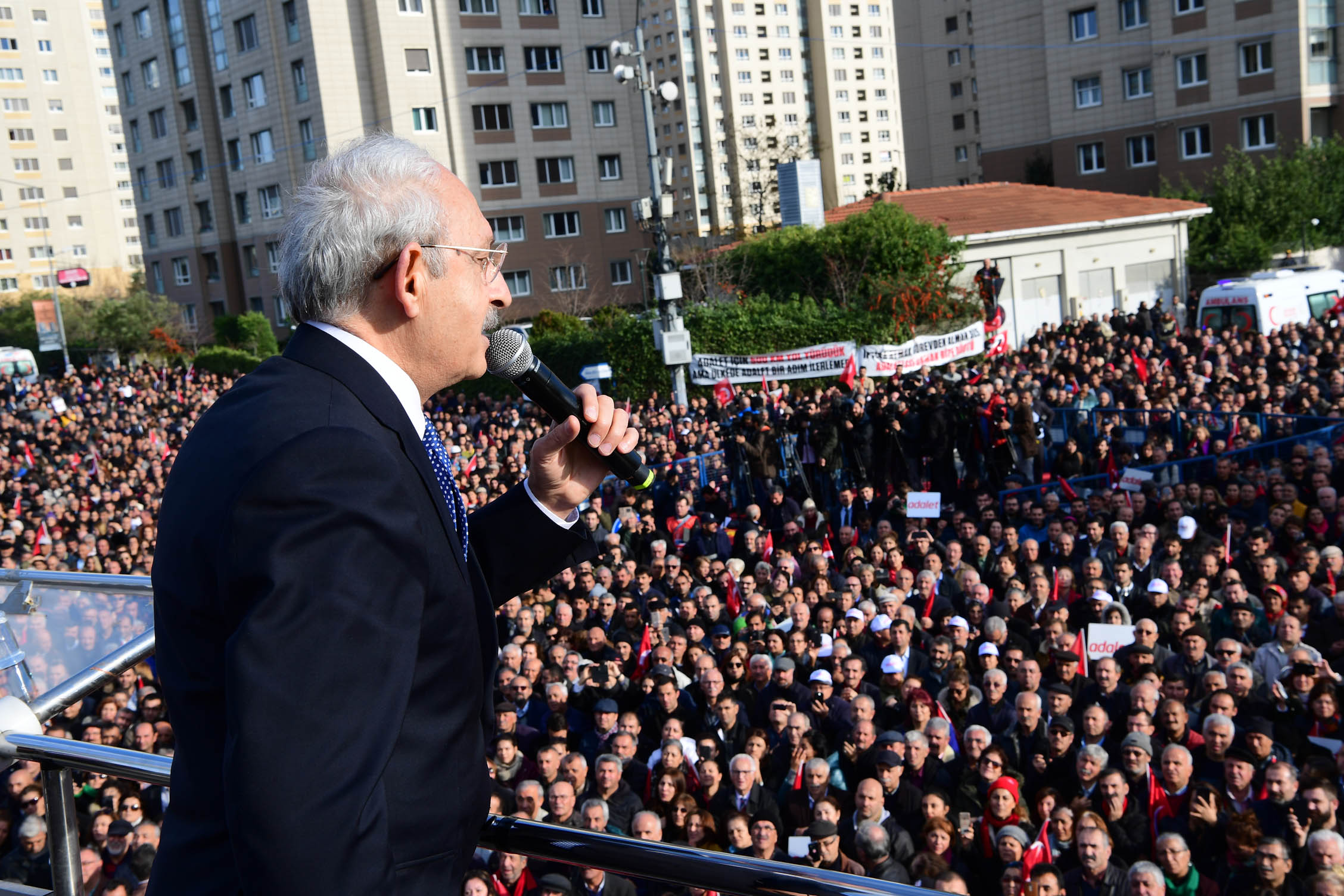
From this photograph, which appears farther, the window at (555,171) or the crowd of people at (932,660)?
the window at (555,171)

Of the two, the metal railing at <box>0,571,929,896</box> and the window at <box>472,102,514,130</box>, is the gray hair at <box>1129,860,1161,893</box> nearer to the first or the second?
the metal railing at <box>0,571,929,896</box>

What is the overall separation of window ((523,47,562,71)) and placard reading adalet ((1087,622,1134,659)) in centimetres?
4249

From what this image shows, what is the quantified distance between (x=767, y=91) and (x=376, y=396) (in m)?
105

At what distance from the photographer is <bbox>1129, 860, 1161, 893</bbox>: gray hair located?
4.88 m

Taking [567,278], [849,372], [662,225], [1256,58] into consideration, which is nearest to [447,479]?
[849,372]

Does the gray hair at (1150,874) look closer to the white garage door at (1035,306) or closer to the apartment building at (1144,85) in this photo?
the white garage door at (1035,306)

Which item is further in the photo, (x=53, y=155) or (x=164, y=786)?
(x=53, y=155)

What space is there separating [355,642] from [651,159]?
793 inches

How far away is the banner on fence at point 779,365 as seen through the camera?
20.5m

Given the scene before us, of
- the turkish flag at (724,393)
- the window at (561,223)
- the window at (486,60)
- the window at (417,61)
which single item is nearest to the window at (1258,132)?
the window at (561,223)

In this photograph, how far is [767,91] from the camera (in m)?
101

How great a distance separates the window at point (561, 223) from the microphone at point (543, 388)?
4616 cm

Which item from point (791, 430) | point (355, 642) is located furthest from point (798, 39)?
point (355, 642)

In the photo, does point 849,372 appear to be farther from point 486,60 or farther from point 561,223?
point 486,60
